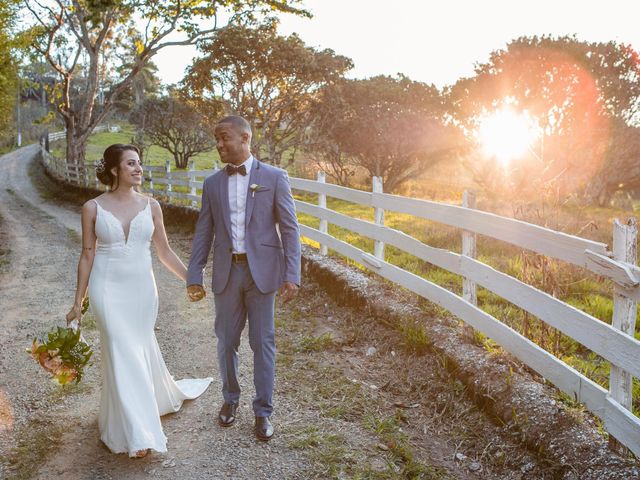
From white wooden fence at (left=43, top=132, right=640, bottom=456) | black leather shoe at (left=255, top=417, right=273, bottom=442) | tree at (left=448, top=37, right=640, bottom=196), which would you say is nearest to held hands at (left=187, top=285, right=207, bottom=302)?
black leather shoe at (left=255, top=417, right=273, bottom=442)

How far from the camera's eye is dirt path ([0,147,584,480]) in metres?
3.57

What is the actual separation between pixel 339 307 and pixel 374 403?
255 centimetres

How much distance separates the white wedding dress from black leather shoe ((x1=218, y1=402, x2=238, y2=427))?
499 millimetres

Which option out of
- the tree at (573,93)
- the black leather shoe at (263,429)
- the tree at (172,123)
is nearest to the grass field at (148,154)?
the tree at (172,123)

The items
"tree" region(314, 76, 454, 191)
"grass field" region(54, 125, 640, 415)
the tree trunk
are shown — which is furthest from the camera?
"tree" region(314, 76, 454, 191)

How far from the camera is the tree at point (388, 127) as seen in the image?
89.3ft

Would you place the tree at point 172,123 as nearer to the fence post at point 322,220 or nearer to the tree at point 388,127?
the tree at point 388,127

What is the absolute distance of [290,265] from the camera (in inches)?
153

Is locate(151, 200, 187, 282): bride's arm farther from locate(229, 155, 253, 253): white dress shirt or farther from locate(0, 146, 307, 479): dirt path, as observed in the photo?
locate(0, 146, 307, 479): dirt path

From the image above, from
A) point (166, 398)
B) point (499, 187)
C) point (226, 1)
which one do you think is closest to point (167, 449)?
point (166, 398)

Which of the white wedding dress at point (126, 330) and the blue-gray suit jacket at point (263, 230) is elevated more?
the blue-gray suit jacket at point (263, 230)

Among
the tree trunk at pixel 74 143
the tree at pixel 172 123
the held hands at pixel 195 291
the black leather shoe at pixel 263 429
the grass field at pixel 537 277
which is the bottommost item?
the black leather shoe at pixel 263 429

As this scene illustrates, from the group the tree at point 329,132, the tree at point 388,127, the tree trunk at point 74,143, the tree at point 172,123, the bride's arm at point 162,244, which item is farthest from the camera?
the tree at point 172,123

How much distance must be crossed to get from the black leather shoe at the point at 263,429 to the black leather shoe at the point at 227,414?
252mm
